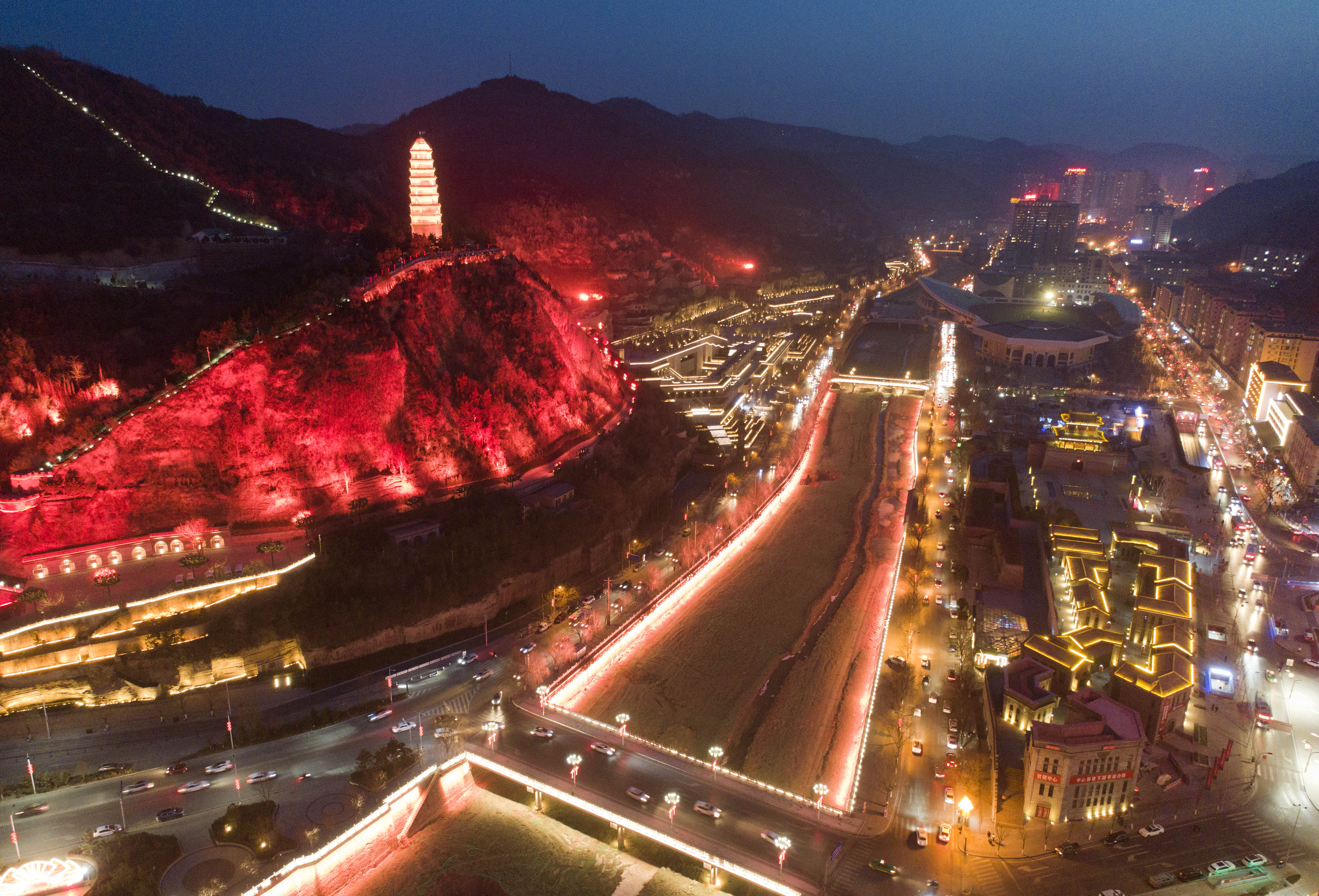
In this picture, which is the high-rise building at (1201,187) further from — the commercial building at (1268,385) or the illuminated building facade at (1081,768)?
the illuminated building facade at (1081,768)

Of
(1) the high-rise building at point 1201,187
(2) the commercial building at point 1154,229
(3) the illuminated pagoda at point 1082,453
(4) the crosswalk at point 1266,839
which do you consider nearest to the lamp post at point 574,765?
(4) the crosswalk at point 1266,839

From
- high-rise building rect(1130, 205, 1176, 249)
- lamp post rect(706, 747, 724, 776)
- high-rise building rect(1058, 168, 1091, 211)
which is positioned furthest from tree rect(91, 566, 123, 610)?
high-rise building rect(1058, 168, 1091, 211)

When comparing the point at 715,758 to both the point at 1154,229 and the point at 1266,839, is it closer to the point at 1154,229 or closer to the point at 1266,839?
the point at 1266,839

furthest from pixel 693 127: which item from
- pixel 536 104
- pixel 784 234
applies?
pixel 536 104

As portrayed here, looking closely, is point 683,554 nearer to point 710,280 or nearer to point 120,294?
point 120,294

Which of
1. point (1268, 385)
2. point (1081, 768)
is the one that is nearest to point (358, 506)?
point (1081, 768)
